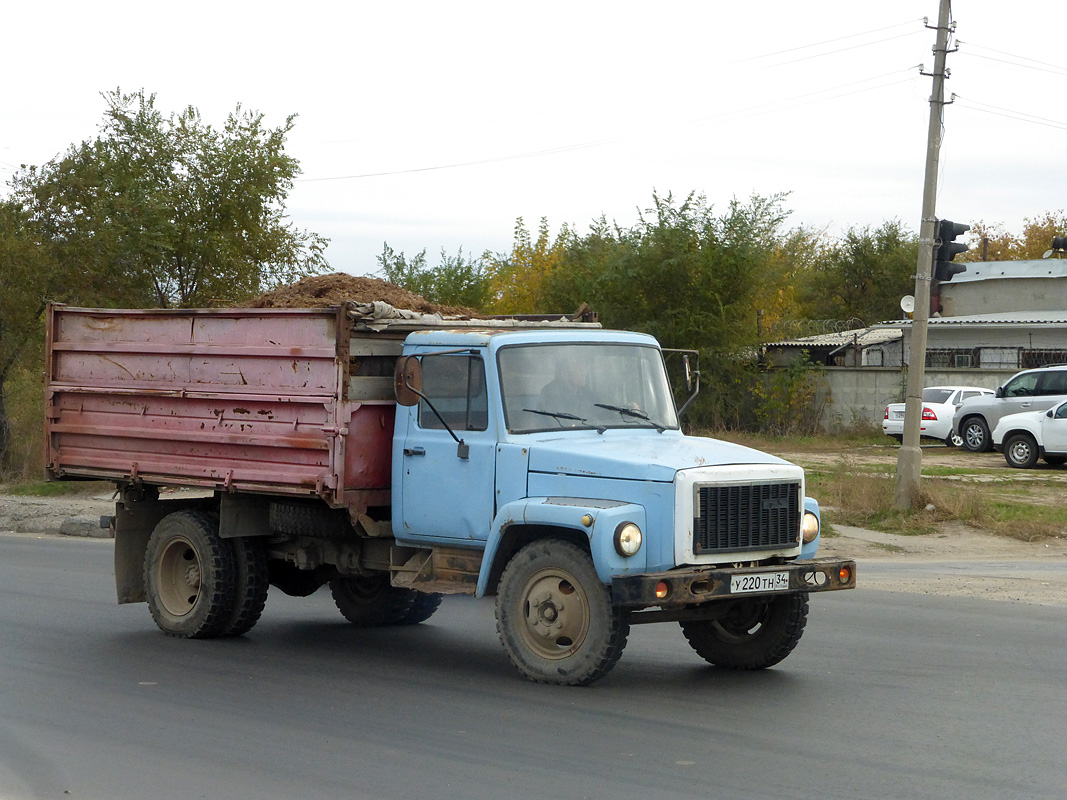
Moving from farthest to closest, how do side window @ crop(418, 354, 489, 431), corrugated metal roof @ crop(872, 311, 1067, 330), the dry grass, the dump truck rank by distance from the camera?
corrugated metal roof @ crop(872, 311, 1067, 330) → the dry grass → side window @ crop(418, 354, 489, 431) → the dump truck

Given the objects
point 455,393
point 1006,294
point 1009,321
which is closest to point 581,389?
point 455,393

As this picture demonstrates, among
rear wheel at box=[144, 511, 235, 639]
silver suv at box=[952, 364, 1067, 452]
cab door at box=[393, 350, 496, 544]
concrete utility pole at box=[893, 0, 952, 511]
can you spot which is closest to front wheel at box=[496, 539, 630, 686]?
cab door at box=[393, 350, 496, 544]

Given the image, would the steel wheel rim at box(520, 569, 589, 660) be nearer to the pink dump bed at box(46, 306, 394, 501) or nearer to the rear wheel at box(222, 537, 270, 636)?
the pink dump bed at box(46, 306, 394, 501)

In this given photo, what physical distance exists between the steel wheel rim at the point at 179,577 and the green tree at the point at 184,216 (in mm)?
13908

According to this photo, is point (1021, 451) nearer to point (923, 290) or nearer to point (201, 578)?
point (923, 290)

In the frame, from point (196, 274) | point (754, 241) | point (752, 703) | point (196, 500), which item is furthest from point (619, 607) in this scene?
point (754, 241)

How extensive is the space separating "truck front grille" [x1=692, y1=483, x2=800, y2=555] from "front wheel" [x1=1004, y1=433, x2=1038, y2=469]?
19.4 meters

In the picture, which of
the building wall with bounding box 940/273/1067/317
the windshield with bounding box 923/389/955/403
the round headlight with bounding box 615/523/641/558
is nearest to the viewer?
the round headlight with bounding box 615/523/641/558

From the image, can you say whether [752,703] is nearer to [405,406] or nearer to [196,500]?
[405,406]

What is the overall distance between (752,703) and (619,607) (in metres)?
0.94

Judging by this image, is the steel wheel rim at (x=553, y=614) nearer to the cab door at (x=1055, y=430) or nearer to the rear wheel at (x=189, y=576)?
the rear wheel at (x=189, y=576)

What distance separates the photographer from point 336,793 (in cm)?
570

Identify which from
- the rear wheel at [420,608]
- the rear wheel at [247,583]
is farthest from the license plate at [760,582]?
the rear wheel at [247,583]

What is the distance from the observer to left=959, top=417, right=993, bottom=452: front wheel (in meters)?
29.7
